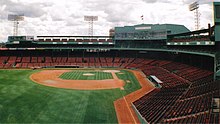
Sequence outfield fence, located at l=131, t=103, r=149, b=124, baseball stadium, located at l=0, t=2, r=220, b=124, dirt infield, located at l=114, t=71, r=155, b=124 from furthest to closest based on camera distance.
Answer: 1. dirt infield, located at l=114, t=71, r=155, b=124
2. baseball stadium, located at l=0, t=2, r=220, b=124
3. outfield fence, located at l=131, t=103, r=149, b=124

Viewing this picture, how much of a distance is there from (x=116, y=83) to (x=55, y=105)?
18.8 metres

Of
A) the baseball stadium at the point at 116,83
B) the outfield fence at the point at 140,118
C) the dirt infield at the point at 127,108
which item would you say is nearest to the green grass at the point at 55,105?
the baseball stadium at the point at 116,83

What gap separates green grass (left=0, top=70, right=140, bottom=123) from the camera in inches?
896

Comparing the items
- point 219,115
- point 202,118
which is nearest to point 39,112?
point 202,118

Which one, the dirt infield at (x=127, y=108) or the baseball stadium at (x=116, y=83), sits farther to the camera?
the dirt infield at (x=127, y=108)

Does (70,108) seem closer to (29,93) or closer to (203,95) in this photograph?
(29,93)

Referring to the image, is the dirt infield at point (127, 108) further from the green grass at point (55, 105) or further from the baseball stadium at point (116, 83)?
the green grass at point (55, 105)

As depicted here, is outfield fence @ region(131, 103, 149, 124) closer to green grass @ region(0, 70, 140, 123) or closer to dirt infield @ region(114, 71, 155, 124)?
dirt infield @ region(114, 71, 155, 124)

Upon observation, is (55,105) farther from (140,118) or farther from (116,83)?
(116,83)

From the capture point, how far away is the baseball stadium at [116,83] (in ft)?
74.3

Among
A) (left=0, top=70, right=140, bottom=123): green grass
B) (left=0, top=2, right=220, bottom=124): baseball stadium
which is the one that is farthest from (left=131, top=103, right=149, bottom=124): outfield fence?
(left=0, top=70, right=140, bottom=123): green grass

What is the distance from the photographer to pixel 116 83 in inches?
1719

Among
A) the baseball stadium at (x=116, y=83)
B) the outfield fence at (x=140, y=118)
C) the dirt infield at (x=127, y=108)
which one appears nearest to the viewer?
the outfield fence at (x=140, y=118)

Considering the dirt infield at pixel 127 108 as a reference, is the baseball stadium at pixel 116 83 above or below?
above
